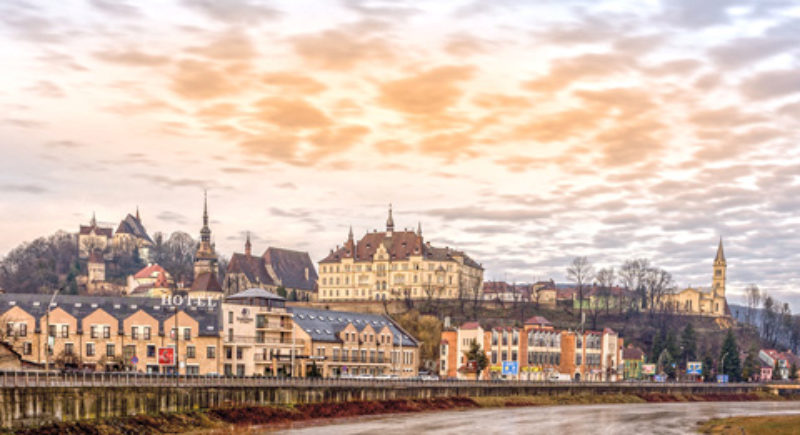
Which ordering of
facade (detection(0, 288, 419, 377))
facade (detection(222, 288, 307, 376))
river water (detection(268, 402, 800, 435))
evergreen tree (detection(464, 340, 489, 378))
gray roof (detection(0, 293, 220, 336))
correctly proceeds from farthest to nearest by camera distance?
1. evergreen tree (detection(464, 340, 489, 378))
2. facade (detection(222, 288, 307, 376))
3. gray roof (detection(0, 293, 220, 336))
4. facade (detection(0, 288, 419, 377))
5. river water (detection(268, 402, 800, 435))

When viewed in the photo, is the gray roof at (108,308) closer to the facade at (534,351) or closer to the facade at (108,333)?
the facade at (108,333)

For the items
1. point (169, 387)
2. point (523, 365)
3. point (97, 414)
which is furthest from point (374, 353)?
point (97, 414)

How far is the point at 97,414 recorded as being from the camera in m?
77.4

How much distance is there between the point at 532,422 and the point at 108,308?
57.5m

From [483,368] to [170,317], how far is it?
2216 inches

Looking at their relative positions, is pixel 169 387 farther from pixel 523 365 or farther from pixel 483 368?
pixel 523 365

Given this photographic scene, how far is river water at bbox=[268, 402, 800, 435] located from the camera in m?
94.0

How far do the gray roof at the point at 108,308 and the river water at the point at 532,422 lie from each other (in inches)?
1266

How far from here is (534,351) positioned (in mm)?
182750

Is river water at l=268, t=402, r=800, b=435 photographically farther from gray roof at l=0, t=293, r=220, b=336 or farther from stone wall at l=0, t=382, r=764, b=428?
gray roof at l=0, t=293, r=220, b=336

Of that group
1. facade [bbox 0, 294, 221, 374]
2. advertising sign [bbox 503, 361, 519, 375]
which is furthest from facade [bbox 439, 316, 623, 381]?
facade [bbox 0, 294, 221, 374]

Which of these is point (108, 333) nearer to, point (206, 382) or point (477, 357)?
point (206, 382)

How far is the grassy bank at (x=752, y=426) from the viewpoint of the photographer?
9550 centimetres

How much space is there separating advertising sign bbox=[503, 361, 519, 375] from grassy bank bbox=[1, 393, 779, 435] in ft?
45.7
